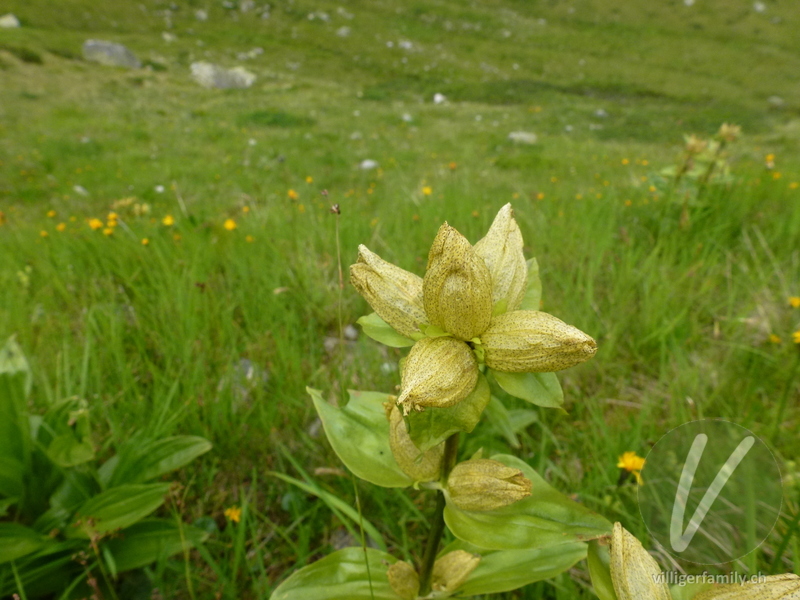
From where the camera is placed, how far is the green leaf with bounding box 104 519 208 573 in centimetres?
143

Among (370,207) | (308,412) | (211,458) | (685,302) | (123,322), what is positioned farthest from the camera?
(370,207)

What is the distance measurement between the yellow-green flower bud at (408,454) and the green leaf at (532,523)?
0.09m

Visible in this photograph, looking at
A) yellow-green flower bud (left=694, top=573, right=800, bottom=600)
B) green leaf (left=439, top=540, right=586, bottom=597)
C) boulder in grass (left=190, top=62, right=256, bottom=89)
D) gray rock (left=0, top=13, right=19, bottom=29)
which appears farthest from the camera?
gray rock (left=0, top=13, right=19, bottom=29)

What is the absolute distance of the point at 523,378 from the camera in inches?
35.4

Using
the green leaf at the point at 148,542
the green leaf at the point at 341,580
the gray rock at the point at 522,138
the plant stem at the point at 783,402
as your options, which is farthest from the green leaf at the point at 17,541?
the gray rock at the point at 522,138

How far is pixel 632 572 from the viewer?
81cm

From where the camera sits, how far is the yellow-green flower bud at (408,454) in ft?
3.53

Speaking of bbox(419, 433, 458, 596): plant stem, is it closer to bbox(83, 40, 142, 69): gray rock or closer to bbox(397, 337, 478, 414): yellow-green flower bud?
bbox(397, 337, 478, 414): yellow-green flower bud

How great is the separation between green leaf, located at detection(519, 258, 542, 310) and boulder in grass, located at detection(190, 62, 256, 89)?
28159mm


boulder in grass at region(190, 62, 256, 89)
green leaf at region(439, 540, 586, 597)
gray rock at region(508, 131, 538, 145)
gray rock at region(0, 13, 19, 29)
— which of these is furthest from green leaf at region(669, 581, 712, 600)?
gray rock at region(0, 13, 19, 29)

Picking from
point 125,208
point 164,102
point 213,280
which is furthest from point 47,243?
point 164,102

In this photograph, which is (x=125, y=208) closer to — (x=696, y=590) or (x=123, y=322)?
(x=123, y=322)

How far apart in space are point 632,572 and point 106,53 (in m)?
33.9

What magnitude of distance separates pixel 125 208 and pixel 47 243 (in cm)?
120
